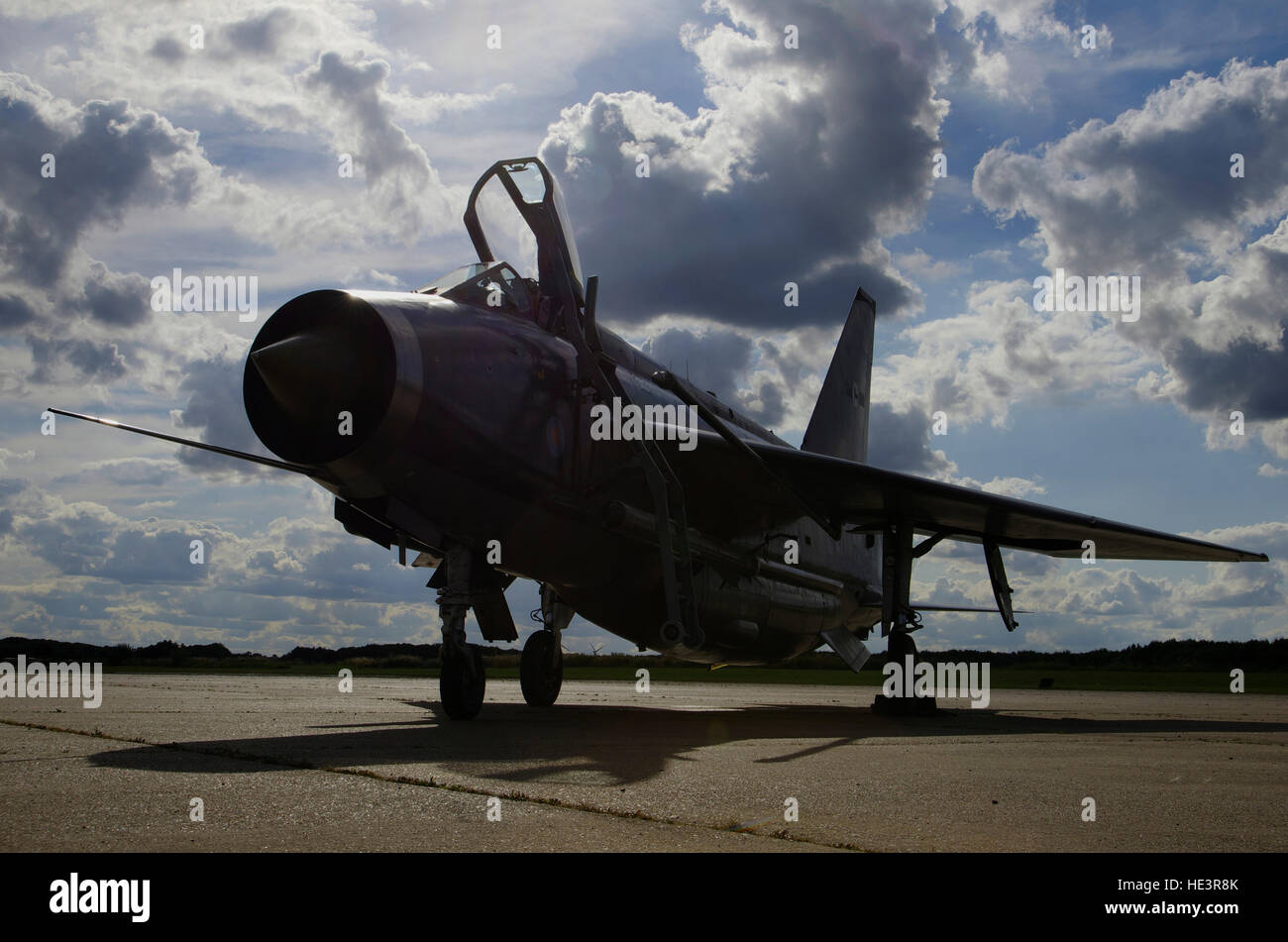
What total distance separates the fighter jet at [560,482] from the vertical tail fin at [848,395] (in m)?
3.64

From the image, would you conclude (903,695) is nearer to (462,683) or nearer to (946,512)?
(946,512)

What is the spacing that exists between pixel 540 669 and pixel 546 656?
0.68 ft

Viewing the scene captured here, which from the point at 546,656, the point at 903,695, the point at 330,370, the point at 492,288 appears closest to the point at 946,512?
the point at 903,695

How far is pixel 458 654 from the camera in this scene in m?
9.29

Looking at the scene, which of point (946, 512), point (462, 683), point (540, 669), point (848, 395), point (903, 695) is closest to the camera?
point (462, 683)

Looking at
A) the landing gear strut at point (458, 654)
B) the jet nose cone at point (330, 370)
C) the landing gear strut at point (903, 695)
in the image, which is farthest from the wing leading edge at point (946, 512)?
the jet nose cone at point (330, 370)

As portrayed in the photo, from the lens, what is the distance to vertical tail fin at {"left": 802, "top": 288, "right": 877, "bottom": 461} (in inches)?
803

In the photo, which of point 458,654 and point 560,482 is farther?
point 560,482

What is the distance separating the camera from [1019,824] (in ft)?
13.8

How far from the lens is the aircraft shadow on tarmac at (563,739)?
227 inches

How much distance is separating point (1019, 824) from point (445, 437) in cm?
578

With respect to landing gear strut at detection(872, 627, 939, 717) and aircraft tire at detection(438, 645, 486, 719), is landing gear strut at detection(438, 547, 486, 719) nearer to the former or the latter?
aircraft tire at detection(438, 645, 486, 719)
